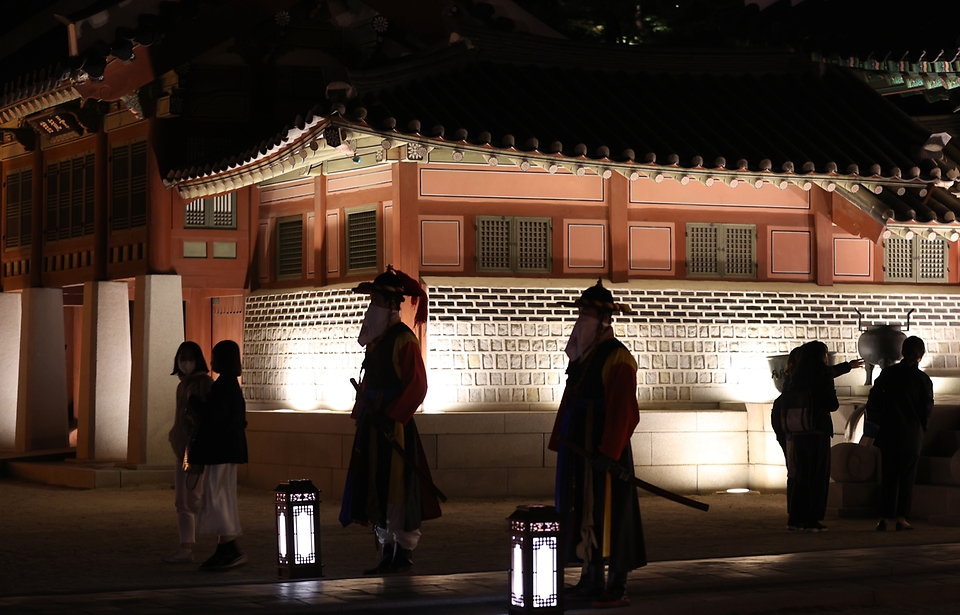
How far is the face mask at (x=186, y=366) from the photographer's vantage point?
34.7ft

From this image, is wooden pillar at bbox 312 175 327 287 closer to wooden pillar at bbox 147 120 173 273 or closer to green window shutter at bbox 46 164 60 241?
wooden pillar at bbox 147 120 173 273

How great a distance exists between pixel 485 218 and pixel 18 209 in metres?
9.33

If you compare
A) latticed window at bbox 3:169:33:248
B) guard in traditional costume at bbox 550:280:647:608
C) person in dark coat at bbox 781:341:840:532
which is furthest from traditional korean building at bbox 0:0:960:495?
guard in traditional costume at bbox 550:280:647:608

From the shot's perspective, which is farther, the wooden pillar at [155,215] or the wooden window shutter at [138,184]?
the wooden window shutter at [138,184]

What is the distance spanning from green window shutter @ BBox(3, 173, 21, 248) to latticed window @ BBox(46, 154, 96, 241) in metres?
1.25

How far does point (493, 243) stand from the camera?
1638 centimetres

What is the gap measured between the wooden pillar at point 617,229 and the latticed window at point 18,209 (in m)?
9.82

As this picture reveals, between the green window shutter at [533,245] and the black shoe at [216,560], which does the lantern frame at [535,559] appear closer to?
the black shoe at [216,560]

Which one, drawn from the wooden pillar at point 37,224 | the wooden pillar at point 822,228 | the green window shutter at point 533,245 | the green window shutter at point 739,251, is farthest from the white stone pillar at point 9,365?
the wooden pillar at point 822,228

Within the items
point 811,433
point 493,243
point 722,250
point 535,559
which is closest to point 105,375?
point 493,243

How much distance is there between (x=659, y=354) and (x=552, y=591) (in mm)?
9072

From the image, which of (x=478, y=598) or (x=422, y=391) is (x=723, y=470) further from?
(x=478, y=598)

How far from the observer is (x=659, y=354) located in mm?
16859

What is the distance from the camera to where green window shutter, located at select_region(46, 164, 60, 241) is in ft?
67.1
